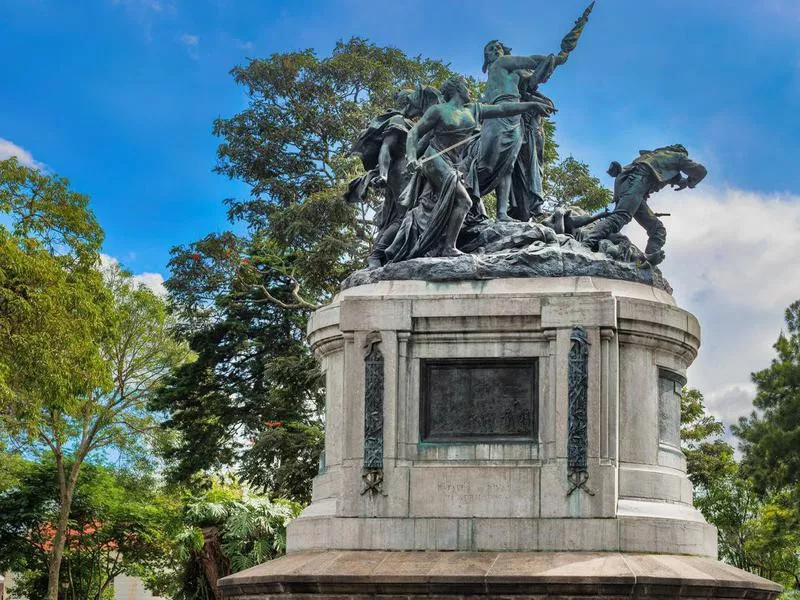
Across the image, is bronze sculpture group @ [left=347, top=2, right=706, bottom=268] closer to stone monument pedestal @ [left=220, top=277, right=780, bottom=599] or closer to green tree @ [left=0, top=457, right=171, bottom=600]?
stone monument pedestal @ [left=220, top=277, right=780, bottom=599]

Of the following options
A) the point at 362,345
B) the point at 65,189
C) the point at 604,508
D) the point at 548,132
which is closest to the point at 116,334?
the point at 65,189

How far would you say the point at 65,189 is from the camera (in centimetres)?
2622

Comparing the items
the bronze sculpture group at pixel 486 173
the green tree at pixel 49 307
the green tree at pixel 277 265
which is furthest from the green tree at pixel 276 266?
the bronze sculpture group at pixel 486 173

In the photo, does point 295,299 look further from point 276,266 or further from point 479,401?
point 479,401

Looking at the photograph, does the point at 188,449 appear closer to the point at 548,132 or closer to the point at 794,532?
the point at 548,132

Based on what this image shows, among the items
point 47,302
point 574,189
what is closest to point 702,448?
point 574,189

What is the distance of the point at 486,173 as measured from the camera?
17.3 meters

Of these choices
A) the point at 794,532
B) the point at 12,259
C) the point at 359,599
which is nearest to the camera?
the point at 359,599

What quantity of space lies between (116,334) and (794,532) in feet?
46.9

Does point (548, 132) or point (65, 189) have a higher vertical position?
point (548, 132)

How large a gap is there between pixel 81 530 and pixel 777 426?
20420mm

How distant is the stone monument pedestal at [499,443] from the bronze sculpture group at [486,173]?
110 cm

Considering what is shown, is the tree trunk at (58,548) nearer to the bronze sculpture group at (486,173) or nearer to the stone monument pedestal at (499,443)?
the bronze sculpture group at (486,173)

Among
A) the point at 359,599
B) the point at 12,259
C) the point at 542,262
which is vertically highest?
the point at 12,259
